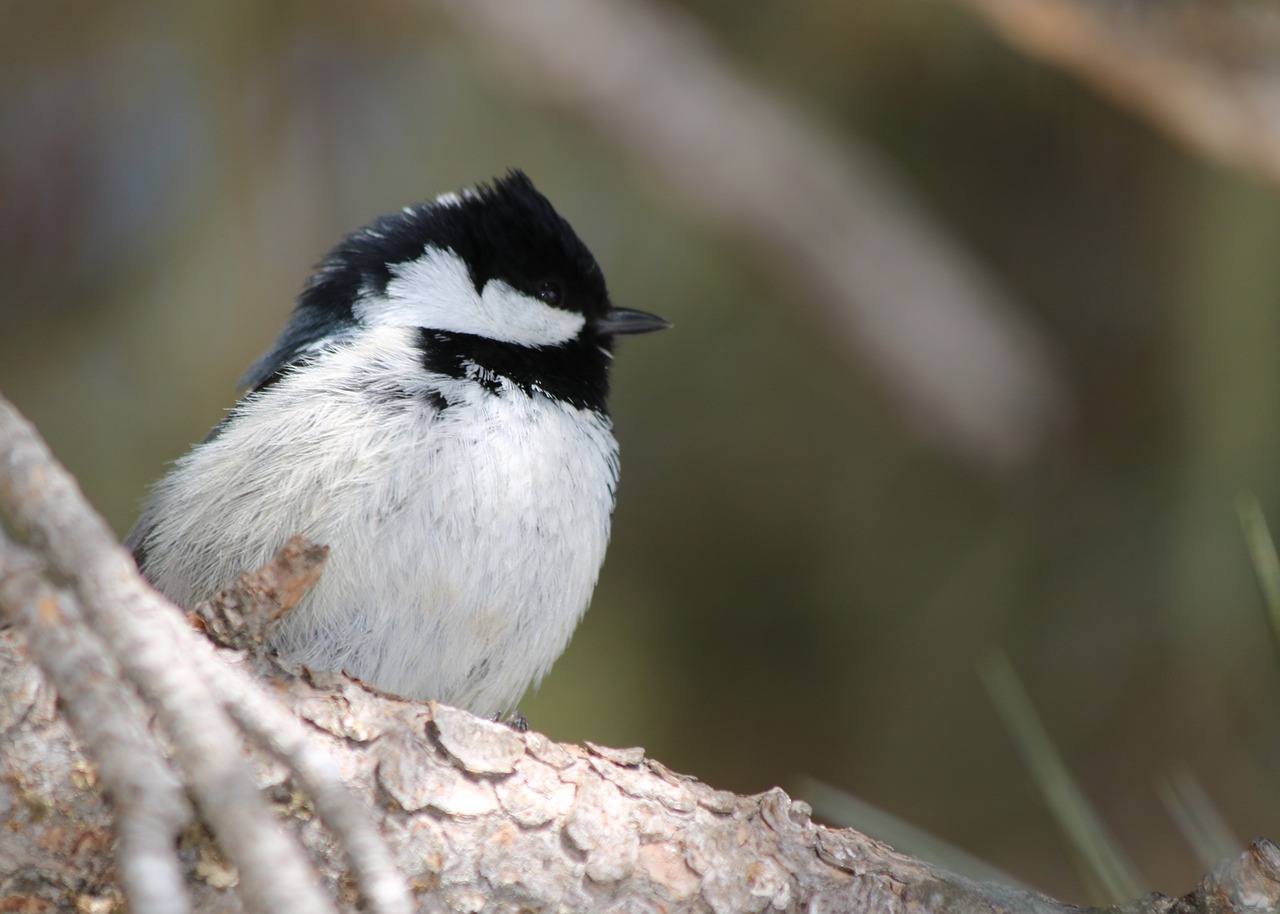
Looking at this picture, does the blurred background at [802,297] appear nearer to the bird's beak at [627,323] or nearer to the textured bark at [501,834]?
the bird's beak at [627,323]

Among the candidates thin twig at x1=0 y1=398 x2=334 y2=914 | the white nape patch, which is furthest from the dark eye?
→ thin twig at x1=0 y1=398 x2=334 y2=914

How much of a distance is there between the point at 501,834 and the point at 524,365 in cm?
85

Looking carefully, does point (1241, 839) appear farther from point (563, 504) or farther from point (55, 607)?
point (55, 607)

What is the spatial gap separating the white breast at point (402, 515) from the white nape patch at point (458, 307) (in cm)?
12

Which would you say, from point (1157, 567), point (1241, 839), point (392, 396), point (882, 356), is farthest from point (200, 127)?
point (1241, 839)

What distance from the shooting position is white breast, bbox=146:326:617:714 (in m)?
1.71

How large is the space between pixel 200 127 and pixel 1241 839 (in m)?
2.78

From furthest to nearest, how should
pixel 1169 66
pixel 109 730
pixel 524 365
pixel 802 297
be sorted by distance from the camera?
pixel 802 297
pixel 1169 66
pixel 524 365
pixel 109 730

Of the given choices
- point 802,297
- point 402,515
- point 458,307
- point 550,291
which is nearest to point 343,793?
point 402,515

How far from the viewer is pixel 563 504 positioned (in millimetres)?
1843

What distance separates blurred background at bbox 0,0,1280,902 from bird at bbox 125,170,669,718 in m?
0.83

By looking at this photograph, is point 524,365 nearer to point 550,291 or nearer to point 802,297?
point 550,291

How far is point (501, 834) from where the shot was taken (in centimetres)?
133

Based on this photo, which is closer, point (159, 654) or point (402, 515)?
point (159, 654)
